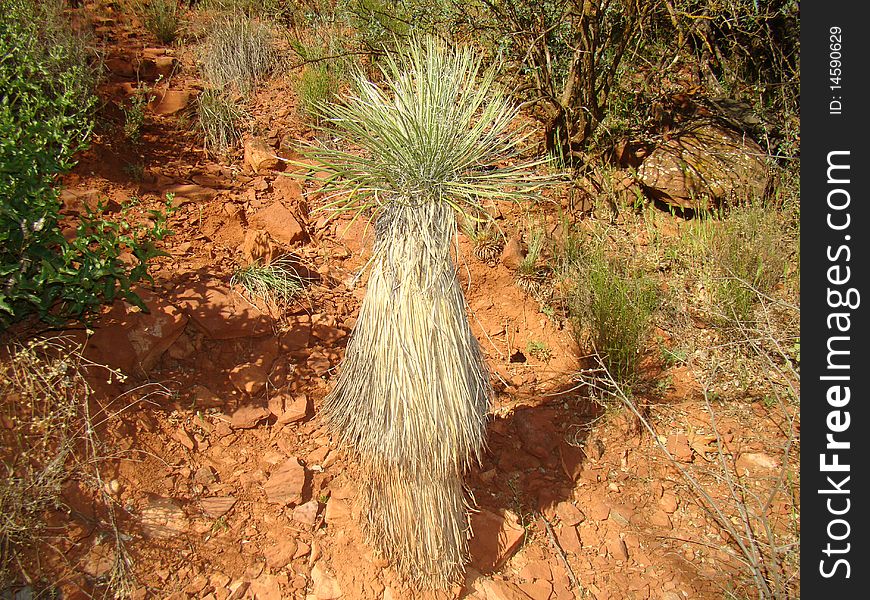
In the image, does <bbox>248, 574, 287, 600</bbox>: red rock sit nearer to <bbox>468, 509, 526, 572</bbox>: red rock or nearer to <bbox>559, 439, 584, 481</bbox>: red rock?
<bbox>468, 509, 526, 572</bbox>: red rock

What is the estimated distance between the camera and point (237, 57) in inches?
193

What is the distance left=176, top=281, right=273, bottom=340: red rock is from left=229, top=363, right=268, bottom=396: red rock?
0.64 ft

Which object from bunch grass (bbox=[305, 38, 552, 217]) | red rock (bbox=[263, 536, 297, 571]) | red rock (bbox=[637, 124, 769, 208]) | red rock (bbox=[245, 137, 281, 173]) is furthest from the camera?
red rock (bbox=[637, 124, 769, 208])

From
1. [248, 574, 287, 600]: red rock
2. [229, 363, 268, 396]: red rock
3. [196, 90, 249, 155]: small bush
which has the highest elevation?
[196, 90, 249, 155]: small bush

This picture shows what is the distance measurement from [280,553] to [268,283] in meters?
1.42

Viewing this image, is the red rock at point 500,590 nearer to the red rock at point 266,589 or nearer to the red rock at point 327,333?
the red rock at point 266,589

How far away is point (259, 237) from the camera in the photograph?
3541mm

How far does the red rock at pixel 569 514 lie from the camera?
2.99 m

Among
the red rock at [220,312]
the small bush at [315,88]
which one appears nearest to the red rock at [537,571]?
the red rock at [220,312]

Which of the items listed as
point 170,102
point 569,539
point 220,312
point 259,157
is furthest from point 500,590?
point 170,102

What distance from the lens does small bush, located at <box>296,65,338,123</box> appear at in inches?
177

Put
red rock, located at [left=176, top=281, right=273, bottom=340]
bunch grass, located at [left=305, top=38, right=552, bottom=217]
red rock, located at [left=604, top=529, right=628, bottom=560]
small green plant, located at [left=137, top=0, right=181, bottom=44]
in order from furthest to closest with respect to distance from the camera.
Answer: small green plant, located at [left=137, top=0, right=181, bottom=44] → red rock, located at [left=176, top=281, right=273, bottom=340] → red rock, located at [left=604, top=529, right=628, bottom=560] → bunch grass, located at [left=305, top=38, right=552, bottom=217]

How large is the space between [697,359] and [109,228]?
3241 millimetres

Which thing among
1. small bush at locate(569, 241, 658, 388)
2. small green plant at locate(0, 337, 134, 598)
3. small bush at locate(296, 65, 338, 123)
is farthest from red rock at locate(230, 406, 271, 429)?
small bush at locate(296, 65, 338, 123)
